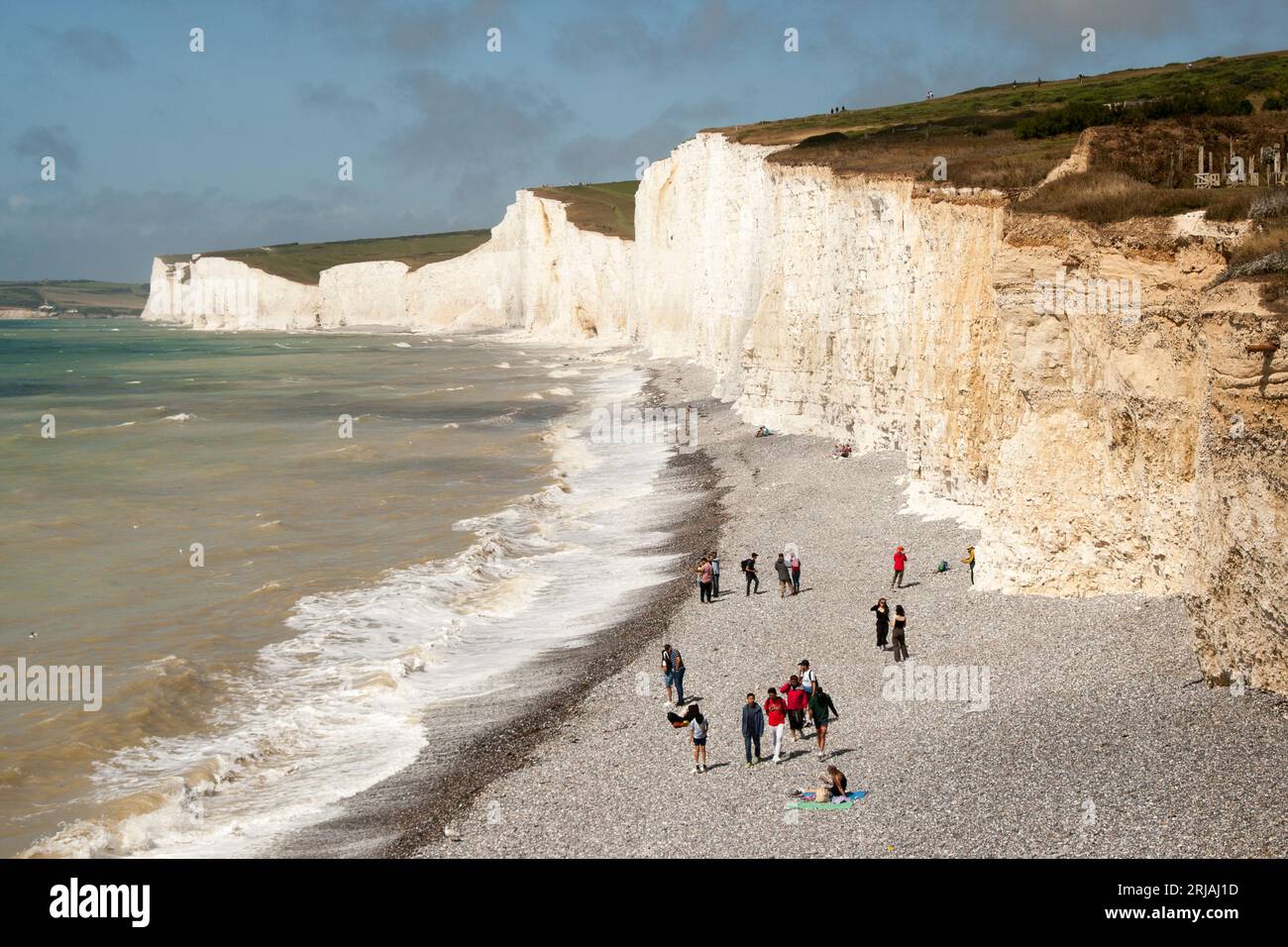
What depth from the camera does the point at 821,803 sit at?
11992 millimetres

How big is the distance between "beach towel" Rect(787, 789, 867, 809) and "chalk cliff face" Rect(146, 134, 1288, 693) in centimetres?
425

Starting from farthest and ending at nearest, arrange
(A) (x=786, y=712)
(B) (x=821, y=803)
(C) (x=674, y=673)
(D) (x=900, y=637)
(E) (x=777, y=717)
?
(D) (x=900, y=637)
(C) (x=674, y=673)
(A) (x=786, y=712)
(E) (x=777, y=717)
(B) (x=821, y=803)

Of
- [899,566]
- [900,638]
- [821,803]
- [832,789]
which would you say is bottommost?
[821,803]

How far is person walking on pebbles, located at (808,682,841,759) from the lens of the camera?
13641 millimetres

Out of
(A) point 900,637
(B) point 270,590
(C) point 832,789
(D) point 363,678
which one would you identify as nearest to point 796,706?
(C) point 832,789

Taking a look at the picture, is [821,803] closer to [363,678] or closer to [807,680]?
[807,680]

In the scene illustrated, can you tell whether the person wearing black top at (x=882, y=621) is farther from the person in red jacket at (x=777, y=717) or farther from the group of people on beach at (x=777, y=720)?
the person in red jacket at (x=777, y=717)

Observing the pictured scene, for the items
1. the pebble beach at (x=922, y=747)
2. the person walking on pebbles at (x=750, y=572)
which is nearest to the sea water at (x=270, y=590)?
the pebble beach at (x=922, y=747)

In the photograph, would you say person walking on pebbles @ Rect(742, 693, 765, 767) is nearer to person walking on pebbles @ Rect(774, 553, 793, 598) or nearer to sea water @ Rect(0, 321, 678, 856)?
sea water @ Rect(0, 321, 678, 856)

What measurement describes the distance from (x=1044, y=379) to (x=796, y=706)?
6.75 meters

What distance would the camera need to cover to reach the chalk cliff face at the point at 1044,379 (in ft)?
38.0

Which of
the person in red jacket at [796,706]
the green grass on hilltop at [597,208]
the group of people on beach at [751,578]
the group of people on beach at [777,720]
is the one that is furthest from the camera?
the green grass on hilltop at [597,208]

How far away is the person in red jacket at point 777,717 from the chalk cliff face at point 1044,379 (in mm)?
4852

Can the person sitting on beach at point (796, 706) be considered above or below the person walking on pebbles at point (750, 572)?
below
